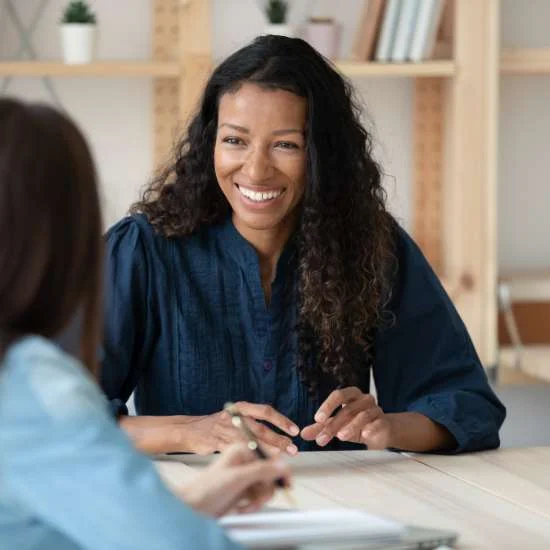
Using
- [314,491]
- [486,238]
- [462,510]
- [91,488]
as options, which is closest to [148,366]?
[314,491]

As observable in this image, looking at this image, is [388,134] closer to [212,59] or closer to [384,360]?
[212,59]

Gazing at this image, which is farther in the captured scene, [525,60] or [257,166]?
[525,60]

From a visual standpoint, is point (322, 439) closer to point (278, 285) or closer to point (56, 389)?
point (278, 285)

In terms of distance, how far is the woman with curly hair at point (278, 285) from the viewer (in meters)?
2.13

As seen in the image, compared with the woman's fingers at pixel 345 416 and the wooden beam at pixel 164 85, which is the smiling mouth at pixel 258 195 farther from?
the wooden beam at pixel 164 85

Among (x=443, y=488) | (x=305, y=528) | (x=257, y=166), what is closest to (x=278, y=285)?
(x=257, y=166)

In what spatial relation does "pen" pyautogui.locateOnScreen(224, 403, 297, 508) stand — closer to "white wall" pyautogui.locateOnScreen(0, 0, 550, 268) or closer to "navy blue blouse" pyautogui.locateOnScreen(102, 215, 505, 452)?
"navy blue blouse" pyautogui.locateOnScreen(102, 215, 505, 452)

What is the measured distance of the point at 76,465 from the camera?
37.0 inches

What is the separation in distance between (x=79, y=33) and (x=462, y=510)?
200 cm

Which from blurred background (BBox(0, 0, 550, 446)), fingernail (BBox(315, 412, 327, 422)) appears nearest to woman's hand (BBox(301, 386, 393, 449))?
fingernail (BBox(315, 412, 327, 422))

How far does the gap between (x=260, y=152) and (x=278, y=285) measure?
0.23 meters

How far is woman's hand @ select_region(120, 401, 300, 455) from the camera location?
1826 mm

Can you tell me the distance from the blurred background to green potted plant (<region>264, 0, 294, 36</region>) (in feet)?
0.14

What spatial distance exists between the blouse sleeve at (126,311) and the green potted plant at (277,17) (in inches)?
50.0
